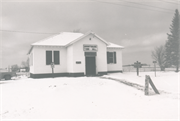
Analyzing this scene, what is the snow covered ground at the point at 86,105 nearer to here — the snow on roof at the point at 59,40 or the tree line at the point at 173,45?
the snow on roof at the point at 59,40

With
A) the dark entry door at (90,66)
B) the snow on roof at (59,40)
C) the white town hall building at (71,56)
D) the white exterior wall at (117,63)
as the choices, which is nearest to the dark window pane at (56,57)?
the white town hall building at (71,56)

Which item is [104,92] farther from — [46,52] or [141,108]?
[46,52]

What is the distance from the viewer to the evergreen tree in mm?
36463

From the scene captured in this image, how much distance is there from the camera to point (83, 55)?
18.7m

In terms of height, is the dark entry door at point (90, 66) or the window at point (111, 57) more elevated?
the window at point (111, 57)

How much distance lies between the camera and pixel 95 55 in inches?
757

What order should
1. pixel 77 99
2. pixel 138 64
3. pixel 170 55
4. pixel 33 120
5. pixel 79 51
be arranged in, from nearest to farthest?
pixel 33 120, pixel 77 99, pixel 79 51, pixel 138 64, pixel 170 55

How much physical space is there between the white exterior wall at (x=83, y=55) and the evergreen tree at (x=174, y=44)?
76.1 ft

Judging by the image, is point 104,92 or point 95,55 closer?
point 104,92

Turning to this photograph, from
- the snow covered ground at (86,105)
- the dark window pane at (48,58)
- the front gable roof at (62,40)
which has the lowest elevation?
the snow covered ground at (86,105)

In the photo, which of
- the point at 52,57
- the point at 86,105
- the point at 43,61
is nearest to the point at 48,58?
the point at 52,57

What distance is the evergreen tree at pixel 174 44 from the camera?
36463 millimetres

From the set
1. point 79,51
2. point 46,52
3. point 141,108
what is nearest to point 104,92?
point 141,108

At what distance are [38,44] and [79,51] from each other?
4.66 metres
